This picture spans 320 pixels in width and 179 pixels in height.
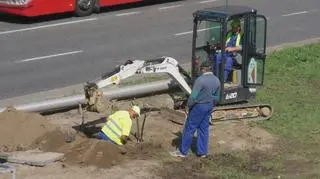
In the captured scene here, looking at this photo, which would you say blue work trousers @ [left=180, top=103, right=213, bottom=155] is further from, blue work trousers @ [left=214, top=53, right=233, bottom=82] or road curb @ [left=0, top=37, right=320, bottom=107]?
road curb @ [left=0, top=37, right=320, bottom=107]

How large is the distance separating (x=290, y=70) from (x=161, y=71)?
5771 mm

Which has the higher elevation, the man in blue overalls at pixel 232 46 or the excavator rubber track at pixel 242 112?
the man in blue overalls at pixel 232 46

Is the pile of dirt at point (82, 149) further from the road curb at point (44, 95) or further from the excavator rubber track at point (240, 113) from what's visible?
the road curb at point (44, 95)

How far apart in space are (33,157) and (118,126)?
55.1 inches

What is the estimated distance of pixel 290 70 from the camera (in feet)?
62.0

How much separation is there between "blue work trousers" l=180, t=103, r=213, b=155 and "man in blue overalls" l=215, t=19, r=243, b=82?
2.39 m

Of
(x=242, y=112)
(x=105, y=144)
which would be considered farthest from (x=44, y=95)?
Result: (x=105, y=144)

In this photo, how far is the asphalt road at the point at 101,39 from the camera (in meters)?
18.3

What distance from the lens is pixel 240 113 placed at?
14.9 meters

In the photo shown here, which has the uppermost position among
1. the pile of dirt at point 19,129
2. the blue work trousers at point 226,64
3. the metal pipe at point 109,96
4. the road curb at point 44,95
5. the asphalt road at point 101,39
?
the blue work trousers at point 226,64

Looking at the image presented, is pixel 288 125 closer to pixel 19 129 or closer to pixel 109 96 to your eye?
pixel 109 96

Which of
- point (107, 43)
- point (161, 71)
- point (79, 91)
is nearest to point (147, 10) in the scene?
point (107, 43)

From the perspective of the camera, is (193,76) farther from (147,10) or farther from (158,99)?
(147,10)

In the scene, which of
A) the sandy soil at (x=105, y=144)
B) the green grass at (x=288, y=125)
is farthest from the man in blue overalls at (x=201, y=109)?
the green grass at (x=288, y=125)
